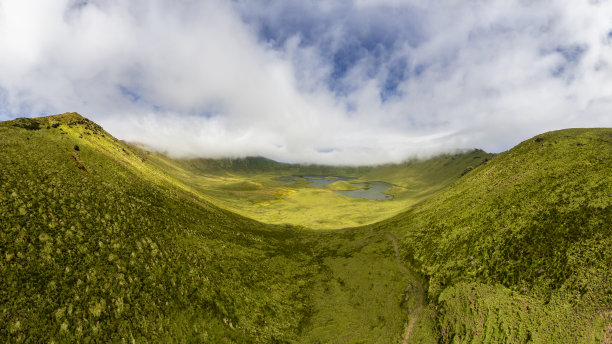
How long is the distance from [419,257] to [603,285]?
2997cm

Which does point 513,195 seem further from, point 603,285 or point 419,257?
point 603,285

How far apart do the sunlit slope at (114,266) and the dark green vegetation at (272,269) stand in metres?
0.21

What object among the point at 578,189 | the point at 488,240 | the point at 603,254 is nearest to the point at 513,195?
the point at 578,189

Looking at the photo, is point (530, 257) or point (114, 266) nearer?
point (114, 266)

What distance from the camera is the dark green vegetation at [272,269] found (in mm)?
25578

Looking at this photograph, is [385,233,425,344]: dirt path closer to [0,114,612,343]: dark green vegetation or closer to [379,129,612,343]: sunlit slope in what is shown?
[0,114,612,343]: dark green vegetation

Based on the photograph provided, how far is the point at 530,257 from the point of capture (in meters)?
36.4

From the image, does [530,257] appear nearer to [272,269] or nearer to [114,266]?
[272,269]

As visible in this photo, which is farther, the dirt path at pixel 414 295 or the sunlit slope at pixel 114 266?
the dirt path at pixel 414 295

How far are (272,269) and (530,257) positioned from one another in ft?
174

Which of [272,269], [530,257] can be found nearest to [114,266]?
[272,269]

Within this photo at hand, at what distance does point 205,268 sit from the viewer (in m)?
41.7

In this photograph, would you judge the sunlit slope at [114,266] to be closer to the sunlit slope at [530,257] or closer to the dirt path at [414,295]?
the dirt path at [414,295]

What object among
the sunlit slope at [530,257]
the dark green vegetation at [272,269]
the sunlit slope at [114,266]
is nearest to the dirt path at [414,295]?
the dark green vegetation at [272,269]
